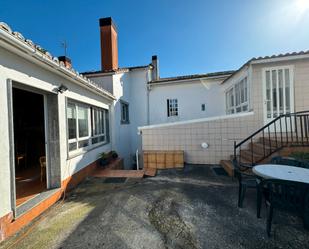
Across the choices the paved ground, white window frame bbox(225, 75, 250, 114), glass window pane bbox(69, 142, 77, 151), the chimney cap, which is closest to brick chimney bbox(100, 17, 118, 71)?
the chimney cap

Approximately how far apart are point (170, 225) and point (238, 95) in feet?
23.6

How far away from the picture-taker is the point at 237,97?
8078 mm

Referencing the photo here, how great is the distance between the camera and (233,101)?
865cm

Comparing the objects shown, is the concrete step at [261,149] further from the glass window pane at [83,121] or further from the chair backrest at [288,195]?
the glass window pane at [83,121]

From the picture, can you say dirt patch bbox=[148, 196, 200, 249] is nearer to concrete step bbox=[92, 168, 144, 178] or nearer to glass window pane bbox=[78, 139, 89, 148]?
concrete step bbox=[92, 168, 144, 178]

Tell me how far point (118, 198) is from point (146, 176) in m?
1.96

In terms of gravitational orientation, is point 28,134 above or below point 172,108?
below

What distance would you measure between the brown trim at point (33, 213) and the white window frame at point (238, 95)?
7.28 m

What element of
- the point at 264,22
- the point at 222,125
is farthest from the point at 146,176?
the point at 264,22

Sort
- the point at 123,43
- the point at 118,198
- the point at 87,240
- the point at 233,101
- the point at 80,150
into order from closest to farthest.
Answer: the point at 87,240
the point at 118,198
the point at 80,150
the point at 233,101
the point at 123,43

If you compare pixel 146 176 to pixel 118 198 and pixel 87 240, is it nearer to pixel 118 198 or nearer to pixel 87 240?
pixel 118 198

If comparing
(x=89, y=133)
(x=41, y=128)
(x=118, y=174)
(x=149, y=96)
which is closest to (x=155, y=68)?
(x=149, y=96)

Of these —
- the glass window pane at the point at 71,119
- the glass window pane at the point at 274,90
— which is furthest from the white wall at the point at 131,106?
the glass window pane at the point at 274,90

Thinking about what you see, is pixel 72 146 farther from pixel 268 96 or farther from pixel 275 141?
pixel 268 96
